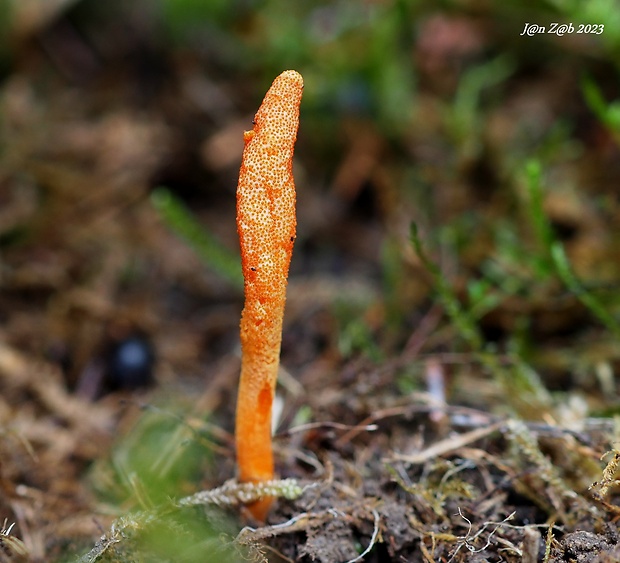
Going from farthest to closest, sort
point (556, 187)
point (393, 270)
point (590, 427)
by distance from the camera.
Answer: point (556, 187)
point (393, 270)
point (590, 427)

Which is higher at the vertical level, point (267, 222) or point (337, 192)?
point (267, 222)

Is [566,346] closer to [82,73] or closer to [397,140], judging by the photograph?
[397,140]

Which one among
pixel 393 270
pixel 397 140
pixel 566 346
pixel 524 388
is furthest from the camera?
pixel 397 140

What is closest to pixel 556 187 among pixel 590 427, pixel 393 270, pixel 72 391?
pixel 393 270

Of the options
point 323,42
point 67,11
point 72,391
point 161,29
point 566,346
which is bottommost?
point 566,346

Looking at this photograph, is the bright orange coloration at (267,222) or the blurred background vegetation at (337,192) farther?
the blurred background vegetation at (337,192)
